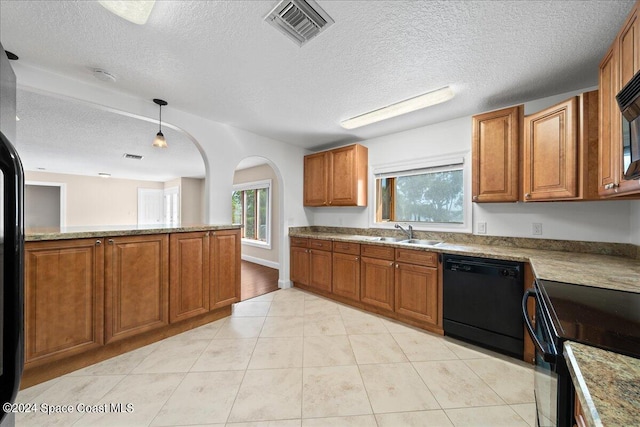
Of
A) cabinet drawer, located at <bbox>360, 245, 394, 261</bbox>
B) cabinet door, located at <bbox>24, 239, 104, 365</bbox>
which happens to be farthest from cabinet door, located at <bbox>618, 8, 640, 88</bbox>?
cabinet door, located at <bbox>24, 239, 104, 365</bbox>

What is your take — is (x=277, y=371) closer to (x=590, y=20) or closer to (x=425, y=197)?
(x=425, y=197)

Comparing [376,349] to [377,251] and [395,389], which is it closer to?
[395,389]

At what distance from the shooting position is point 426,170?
314 centimetres

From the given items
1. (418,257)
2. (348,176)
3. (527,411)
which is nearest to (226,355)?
(418,257)

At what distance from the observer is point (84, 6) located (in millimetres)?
1374

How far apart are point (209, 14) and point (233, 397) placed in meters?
2.40

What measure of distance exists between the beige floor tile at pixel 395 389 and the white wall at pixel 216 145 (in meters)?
2.32

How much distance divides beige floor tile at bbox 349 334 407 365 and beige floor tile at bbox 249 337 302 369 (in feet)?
1.69

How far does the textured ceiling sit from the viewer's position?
Result: 1395 mm

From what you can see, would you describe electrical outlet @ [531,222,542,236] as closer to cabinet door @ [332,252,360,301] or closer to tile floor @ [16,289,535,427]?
tile floor @ [16,289,535,427]

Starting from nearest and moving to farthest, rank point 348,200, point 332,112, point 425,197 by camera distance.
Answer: point 332,112
point 425,197
point 348,200

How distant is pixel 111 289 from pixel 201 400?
1.17 m

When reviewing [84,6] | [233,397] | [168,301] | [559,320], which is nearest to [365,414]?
[233,397]

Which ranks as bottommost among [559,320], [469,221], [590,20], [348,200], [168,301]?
[168,301]
